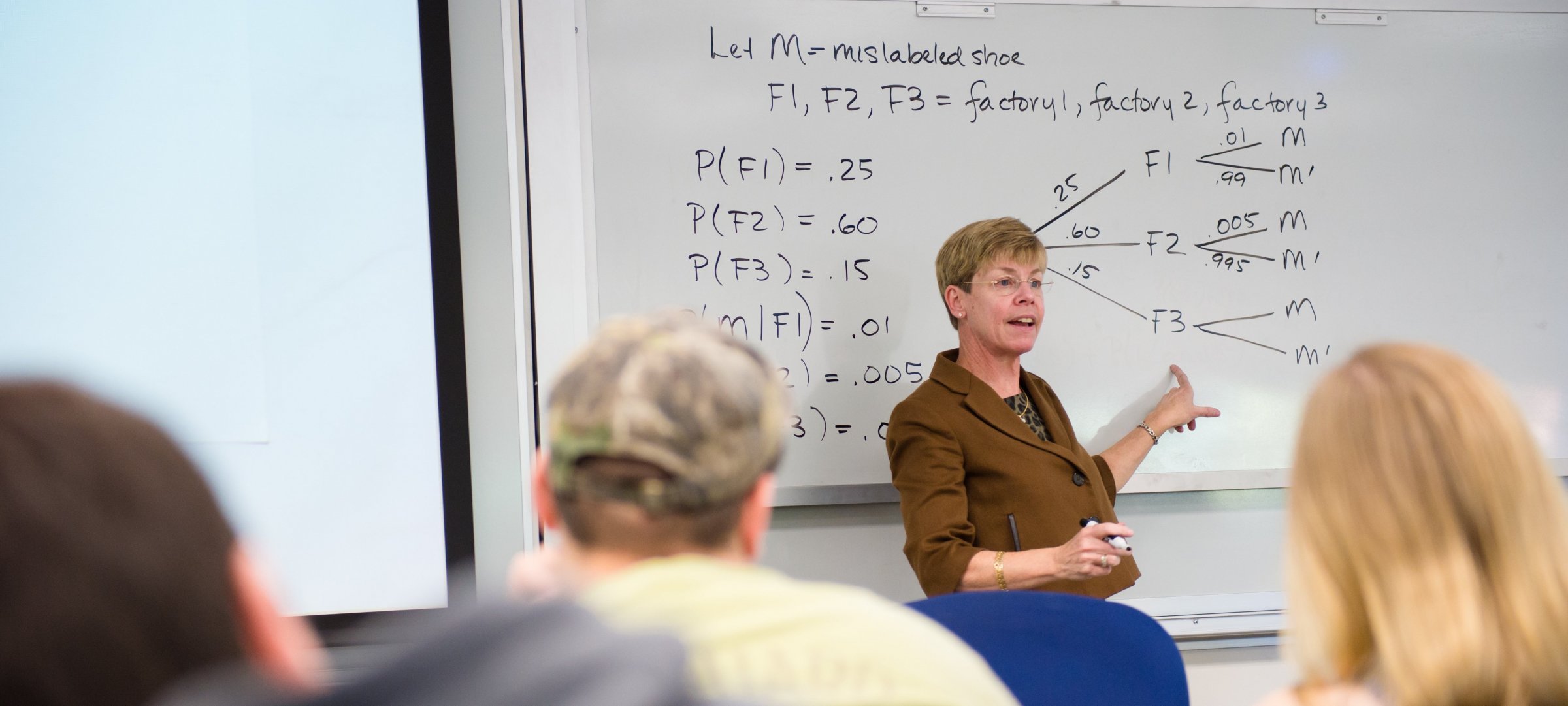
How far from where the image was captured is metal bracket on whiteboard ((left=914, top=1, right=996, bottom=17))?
8.39ft

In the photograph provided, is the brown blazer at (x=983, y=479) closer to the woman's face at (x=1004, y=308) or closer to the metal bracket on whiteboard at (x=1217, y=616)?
the woman's face at (x=1004, y=308)

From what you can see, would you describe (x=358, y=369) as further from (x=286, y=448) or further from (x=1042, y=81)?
(x=1042, y=81)

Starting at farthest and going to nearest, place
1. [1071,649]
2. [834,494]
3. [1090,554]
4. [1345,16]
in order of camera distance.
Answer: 1. [1345,16]
2. [834,494]
3. [1090,554]
4. [1071,649]

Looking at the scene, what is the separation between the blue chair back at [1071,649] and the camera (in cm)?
155

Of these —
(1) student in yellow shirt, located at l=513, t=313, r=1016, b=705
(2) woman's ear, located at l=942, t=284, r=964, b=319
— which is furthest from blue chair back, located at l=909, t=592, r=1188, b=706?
(2) woman's ear, located at l=942, t=284, r=964, b=319

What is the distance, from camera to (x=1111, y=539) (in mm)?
2139

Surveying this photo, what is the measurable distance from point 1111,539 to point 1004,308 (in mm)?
541

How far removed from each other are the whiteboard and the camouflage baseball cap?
1660mm

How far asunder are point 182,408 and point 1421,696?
2043 mm

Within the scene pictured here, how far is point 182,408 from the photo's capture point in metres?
2.01

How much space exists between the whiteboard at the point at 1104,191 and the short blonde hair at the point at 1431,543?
161 centimetres

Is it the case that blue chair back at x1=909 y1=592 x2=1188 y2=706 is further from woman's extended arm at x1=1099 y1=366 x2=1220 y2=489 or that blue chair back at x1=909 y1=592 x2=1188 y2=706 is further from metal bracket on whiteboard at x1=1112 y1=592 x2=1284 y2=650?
metal bracket on whiteboard at x1=1112 y1=592 x2=1284 y2=650

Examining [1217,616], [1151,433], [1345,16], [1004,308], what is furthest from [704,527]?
[1345,16]

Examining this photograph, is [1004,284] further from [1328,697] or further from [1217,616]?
[1328,697]
